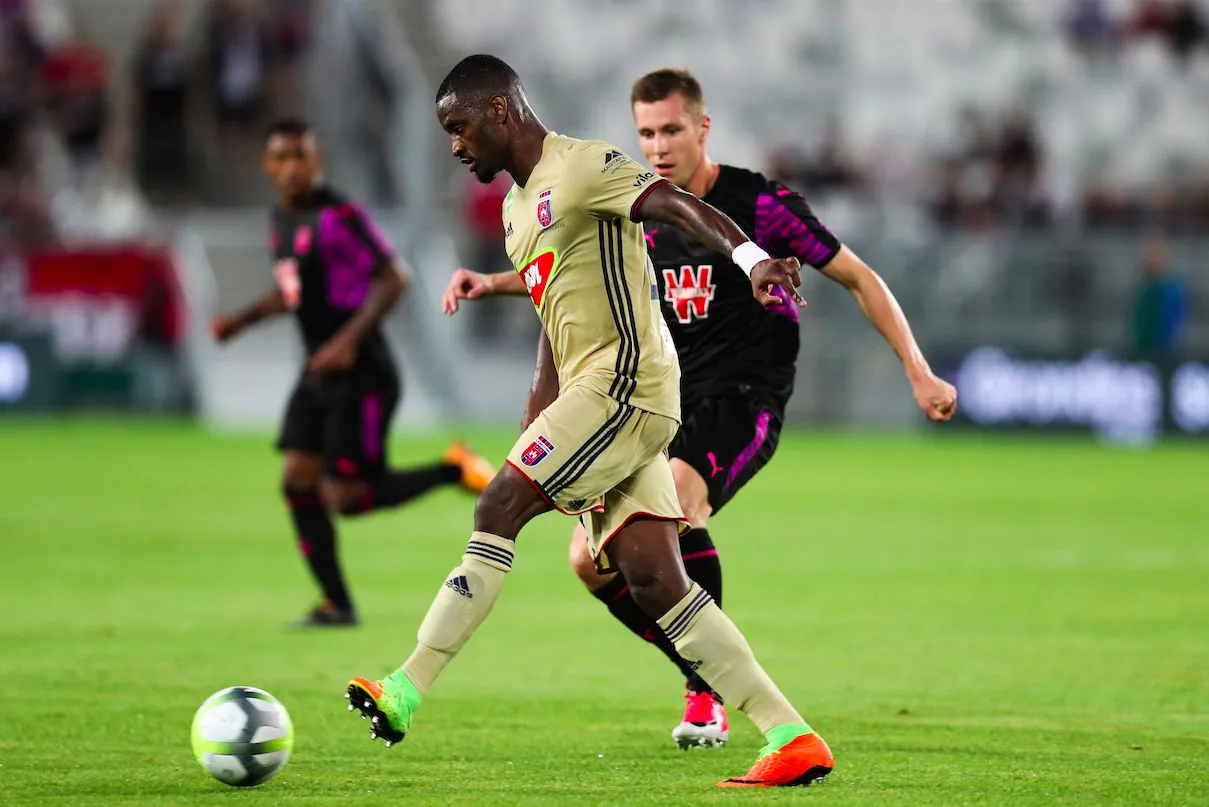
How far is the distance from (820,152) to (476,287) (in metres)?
20.4

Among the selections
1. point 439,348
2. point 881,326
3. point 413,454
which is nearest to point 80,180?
point 439,348

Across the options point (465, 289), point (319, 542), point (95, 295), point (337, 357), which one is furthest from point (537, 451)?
point (95, 295)

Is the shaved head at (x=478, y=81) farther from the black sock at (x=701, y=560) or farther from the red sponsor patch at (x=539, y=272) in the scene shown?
the black sock at (x=701, y=560)

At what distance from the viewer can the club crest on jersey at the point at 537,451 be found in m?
5.58

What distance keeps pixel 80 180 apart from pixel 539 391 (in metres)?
21.9

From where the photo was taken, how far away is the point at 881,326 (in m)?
6.25

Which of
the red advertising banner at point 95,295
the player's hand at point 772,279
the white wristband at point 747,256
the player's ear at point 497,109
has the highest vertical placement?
the player's ear at point 497,109

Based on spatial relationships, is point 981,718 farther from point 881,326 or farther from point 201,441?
point 201,441

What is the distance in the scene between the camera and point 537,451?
220 inches

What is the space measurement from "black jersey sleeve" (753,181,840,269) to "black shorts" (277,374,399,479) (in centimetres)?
372

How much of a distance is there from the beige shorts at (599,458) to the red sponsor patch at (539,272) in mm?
319

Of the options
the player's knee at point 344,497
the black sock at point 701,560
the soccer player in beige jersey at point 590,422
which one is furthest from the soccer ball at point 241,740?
the player's knee at point 344,497

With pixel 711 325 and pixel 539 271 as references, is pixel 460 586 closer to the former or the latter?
pixel 539 271

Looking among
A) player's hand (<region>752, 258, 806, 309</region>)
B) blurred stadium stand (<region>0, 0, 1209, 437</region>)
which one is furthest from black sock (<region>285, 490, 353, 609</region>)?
blurred stadium stand (<region>0, 0, 1209, 437</region>)
